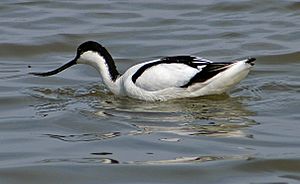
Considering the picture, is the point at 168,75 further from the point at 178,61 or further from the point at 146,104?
the point at 146,104

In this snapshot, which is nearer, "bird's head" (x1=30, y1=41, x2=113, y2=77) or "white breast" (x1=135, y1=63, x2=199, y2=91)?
"white breast" (x1=135, y1=63, x2=199, y2=91)

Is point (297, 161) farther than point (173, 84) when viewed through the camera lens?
No

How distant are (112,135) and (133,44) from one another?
17.9 ft

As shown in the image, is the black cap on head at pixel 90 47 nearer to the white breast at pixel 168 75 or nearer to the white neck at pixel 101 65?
the white neck at pixel 101 65

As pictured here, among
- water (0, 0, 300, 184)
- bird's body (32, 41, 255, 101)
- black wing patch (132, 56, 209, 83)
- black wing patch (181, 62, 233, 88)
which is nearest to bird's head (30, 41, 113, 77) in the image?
water (0, 0, 300, 184)

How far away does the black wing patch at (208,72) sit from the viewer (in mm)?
11385

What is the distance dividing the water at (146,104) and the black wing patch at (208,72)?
26 cm

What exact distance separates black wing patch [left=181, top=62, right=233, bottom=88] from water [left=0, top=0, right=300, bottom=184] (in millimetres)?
256

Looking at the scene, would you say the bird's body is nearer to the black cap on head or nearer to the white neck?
the white neck

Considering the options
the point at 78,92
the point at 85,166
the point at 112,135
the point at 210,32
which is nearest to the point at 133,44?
the point at 210,32

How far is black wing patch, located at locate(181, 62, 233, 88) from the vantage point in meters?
11.4

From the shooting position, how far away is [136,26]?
16.5m

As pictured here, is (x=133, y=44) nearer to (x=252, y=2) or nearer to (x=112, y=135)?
(x=252, y=2)

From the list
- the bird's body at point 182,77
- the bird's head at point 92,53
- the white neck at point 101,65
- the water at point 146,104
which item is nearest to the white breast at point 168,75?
the bird's body at point 182,77
